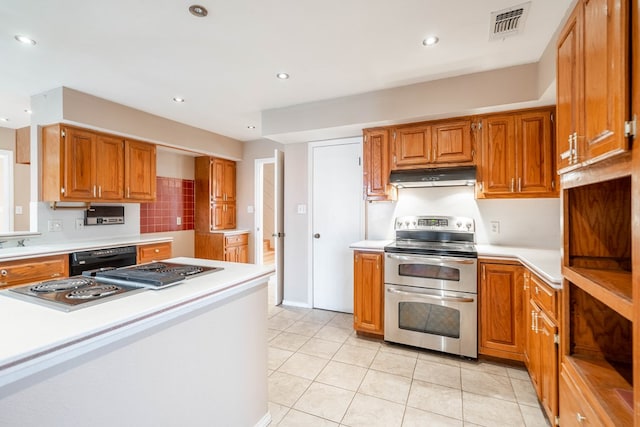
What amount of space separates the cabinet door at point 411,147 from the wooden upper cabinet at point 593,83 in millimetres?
1471

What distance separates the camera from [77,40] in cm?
210

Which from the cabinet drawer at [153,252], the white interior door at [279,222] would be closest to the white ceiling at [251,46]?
the white interior door at [279,222]

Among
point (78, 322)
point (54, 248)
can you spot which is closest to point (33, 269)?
point (54, 248)

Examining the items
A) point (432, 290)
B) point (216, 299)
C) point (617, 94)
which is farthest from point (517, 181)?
point (216, 299)

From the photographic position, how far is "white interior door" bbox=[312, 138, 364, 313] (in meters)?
3.60

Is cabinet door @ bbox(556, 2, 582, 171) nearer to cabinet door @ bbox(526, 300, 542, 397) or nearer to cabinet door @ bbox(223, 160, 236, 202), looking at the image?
cabinet door @ bbox(526, 300, 542, 397)

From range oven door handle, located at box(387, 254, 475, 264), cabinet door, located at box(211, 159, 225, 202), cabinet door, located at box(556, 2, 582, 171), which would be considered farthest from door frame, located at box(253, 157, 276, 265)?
cabinet door, located at box(556, 2, 582, 171)

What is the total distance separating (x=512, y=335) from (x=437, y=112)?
1992 millimetres

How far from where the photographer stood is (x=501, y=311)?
243 cm

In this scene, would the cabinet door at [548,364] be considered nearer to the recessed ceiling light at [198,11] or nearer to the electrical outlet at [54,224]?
the recessed ceiling light at [198,11]

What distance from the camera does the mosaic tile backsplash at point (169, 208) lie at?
4520mm

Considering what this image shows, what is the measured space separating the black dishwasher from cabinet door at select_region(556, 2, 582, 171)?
3960mm

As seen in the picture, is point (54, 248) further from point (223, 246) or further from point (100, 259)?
point (223, 246)

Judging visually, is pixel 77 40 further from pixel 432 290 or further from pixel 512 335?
pixel 512 335
